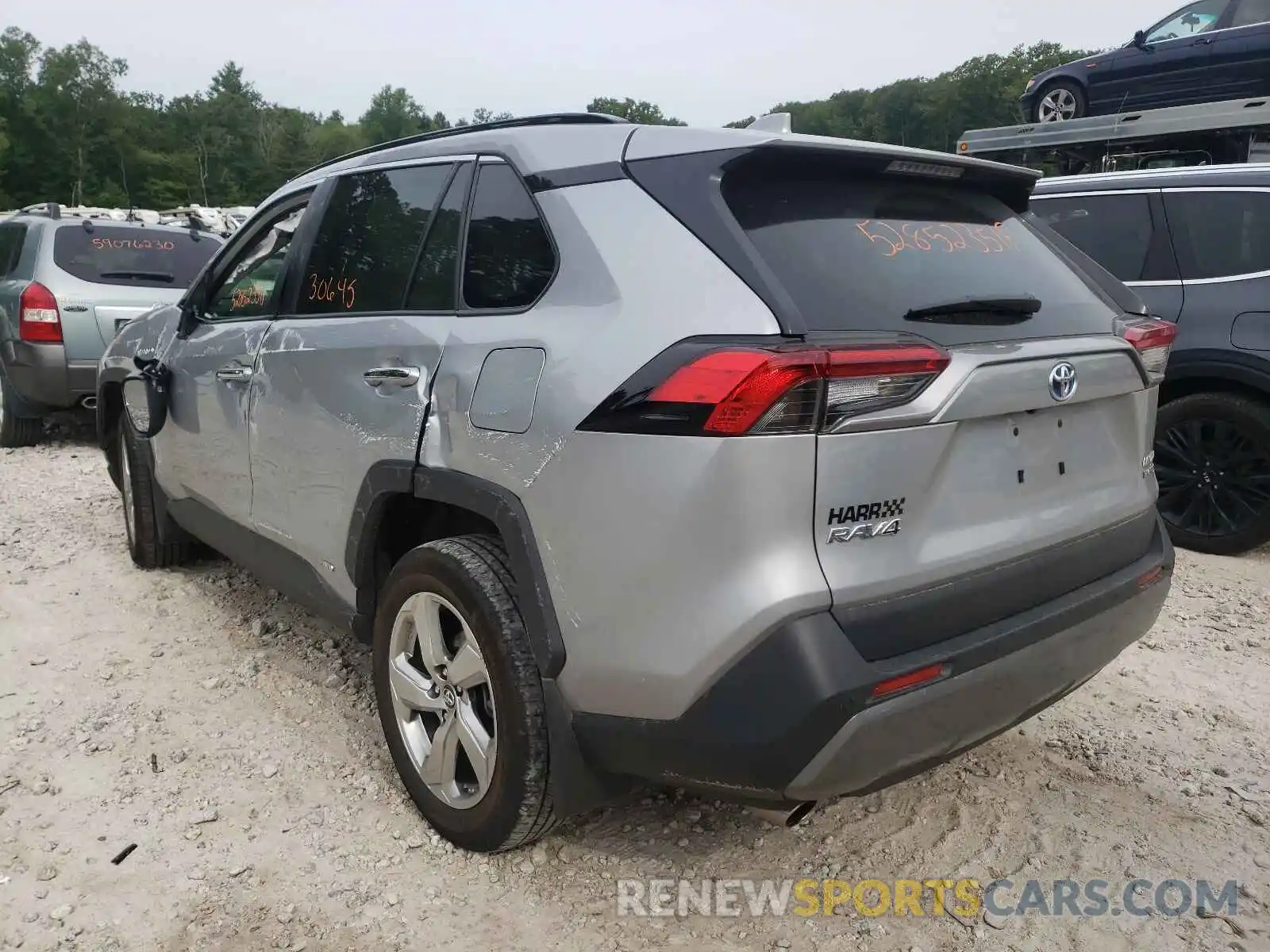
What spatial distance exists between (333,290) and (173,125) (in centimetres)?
10921

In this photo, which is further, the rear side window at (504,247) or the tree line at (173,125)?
the tree line at (173,125)

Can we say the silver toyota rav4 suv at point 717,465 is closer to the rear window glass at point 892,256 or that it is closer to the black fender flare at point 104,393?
the rear window glass at point 892,256

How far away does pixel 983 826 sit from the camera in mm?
2592

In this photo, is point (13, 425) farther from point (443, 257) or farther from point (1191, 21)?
point (1191, 21)

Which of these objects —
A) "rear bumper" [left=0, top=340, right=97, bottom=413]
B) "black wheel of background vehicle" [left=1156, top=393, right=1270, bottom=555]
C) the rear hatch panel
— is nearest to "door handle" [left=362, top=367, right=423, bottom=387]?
the rear hatch panel

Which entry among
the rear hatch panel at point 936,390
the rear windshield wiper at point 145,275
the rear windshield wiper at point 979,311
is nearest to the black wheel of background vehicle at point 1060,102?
the rear windshield wiper at point 145,275

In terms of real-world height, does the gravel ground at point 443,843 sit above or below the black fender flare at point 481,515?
below

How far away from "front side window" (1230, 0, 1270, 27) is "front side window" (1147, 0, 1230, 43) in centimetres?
15

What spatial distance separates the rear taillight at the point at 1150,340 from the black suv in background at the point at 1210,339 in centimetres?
252

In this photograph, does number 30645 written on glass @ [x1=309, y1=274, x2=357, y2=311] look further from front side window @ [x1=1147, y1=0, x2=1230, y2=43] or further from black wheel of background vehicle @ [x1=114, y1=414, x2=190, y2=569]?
front side window @ [x1=1147, y1=0, x2=1230, y2=43]

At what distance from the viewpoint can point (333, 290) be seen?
2.99 metres

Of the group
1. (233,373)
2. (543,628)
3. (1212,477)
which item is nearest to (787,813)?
(543,628)

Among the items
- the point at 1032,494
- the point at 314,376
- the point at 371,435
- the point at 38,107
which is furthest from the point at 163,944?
the point at 38,107

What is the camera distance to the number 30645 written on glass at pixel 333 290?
9.52 ft
